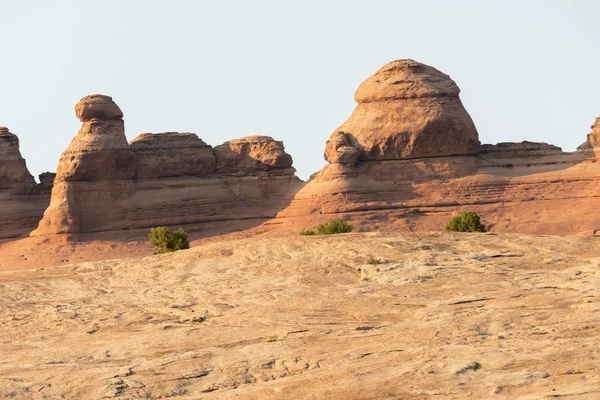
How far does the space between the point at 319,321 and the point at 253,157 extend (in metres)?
39.5

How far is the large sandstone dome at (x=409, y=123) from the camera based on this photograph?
53.7 metres

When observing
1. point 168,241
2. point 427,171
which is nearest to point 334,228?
point 168,241

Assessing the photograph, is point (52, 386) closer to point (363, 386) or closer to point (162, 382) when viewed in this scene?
point (162, 382)

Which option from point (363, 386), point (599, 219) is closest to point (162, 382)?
point (363, 386)

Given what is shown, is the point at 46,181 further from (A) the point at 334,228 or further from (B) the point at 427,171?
(A) the point at 334,228

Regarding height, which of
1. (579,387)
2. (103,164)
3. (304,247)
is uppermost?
(103,164)

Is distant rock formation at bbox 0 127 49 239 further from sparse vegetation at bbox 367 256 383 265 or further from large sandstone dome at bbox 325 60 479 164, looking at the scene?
sparse vegetation at bbox 367 256 383 265

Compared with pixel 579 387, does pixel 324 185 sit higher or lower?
higher

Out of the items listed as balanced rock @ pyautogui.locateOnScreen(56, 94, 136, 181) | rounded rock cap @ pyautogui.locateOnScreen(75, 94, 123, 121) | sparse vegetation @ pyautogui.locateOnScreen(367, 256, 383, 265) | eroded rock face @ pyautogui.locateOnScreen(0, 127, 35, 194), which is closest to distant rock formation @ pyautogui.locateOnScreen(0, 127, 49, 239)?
eroded rock face @ pyautogui.locateOnScreen(0, 127, 35, 194)

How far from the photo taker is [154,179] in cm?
5484

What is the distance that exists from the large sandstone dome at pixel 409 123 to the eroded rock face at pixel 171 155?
6136 mm

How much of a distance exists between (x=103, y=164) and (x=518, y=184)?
19.0m

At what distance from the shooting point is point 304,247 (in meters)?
22.6

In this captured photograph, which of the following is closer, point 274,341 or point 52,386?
point 52,386
